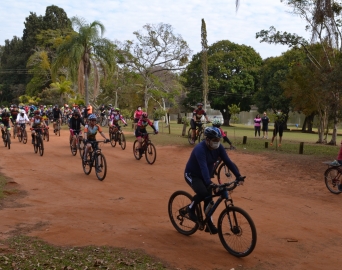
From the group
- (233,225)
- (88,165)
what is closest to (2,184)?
(88,165)

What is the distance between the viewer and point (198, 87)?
191ft

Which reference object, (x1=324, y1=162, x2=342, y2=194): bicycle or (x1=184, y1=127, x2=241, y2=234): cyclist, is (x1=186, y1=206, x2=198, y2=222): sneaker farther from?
(x1=324, y1=162, x2=342, y2=194): bicycle

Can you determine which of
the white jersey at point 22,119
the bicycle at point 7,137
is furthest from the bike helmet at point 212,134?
the white jersey at point 22,119

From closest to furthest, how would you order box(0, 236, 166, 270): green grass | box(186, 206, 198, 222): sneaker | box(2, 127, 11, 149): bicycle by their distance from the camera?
box(0, 236, 166, 270): green grass < box(186, 206, 198, 222): sneaker < box(2, 127, 11, 149): bicycle

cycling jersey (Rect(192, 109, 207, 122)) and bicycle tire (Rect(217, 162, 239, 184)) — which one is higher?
cycling jersey (Rect(192, 109, 207, 122))

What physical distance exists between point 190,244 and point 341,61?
13921 millimetres

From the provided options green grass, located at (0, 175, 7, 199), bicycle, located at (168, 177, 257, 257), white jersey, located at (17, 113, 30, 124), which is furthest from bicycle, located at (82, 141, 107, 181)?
white jersey, located at (17, 113, 30, 124)

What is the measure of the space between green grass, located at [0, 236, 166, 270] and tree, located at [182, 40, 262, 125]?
51.1m

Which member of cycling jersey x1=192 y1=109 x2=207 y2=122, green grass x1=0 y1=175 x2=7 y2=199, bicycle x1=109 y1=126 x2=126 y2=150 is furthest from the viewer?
bicycle x1=109 y1=126 x2=126 y2=150

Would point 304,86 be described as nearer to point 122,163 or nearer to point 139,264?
point 122,163

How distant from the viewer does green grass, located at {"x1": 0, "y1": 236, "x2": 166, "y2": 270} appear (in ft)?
17.2

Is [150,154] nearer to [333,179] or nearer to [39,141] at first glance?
[39,141]

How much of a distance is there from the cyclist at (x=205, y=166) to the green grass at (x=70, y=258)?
1142mm

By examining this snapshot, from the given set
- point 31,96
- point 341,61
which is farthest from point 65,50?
point 31,96
